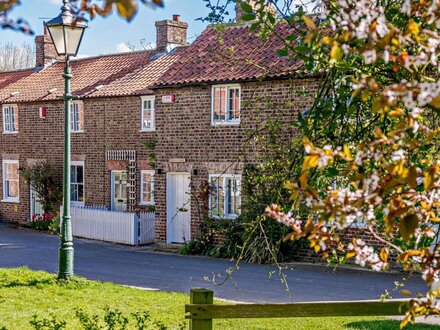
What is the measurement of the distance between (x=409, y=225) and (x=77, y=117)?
25.7 meters

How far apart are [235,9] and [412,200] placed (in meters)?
3.97

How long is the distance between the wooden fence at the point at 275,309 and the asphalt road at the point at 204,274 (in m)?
5.91

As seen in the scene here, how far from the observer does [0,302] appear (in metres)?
12.5

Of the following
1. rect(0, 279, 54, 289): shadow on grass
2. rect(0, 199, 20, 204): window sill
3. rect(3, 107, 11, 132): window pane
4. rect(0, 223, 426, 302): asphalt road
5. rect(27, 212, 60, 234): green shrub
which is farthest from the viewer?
rect(3, 107, 11, 132): window pane

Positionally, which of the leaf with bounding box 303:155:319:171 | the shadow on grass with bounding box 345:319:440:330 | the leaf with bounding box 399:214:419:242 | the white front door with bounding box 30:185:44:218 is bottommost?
the shadow on grass with bounding box 345:319:440:330

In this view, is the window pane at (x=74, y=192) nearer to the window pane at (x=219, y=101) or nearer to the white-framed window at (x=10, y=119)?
the white-framed window at (x=10, y=119)

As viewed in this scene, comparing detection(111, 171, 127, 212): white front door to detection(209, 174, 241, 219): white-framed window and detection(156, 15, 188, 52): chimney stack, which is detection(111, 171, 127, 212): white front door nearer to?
detection(156, 15, 188, 52): chimney stack

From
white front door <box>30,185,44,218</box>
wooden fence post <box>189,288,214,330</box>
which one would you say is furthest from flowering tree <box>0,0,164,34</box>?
white front door <box>30,185,44,218</box>

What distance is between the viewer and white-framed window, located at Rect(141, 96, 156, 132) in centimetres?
2506

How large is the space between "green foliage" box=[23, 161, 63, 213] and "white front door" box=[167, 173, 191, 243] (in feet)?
23.3

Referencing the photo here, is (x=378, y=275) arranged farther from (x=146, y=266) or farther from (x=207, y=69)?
(x=207, y=69)

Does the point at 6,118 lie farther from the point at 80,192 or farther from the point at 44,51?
the point at 80,192

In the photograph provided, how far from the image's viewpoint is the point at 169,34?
2803 centimetres

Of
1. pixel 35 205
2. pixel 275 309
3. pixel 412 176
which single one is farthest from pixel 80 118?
pixel 412 176
